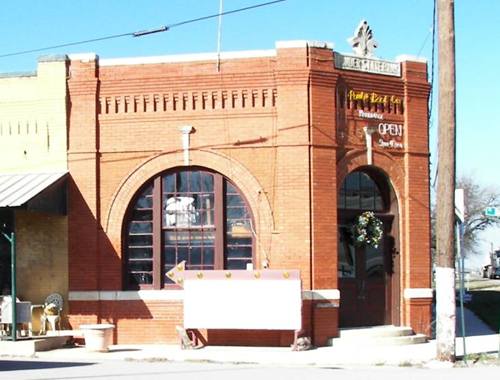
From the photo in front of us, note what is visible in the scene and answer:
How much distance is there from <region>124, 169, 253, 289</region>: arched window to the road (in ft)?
12.5

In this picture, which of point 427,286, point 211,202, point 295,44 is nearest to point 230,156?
point 211,202

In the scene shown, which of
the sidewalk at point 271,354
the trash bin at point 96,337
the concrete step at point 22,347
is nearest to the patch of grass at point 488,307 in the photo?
the sidewalk at point 271,354

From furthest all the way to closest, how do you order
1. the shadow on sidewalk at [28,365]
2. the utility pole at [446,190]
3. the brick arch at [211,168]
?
the brick arch at [211,168]
the utility pole at [446,190]
the shadow on sidewalk at [28,365]

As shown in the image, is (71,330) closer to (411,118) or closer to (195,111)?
(195,111)

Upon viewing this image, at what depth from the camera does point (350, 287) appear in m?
20.5

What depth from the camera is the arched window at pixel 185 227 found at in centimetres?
1984

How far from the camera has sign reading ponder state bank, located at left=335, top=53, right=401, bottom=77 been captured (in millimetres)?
20031

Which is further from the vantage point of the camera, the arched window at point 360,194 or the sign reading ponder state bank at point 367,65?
the arched window at point 360,194

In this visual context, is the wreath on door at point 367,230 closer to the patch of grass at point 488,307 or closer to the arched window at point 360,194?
the arched window at point 360,194

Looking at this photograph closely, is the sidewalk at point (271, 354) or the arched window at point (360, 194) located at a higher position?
the arched window at point (360, 194)

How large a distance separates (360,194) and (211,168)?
12.2 ft

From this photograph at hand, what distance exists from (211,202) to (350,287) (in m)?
3.83

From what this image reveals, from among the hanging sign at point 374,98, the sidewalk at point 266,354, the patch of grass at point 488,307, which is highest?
the hanging sign at point 374,98

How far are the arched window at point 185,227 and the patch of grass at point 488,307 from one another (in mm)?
9146
